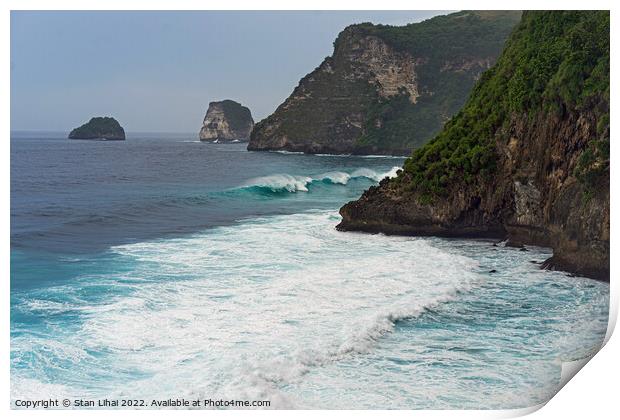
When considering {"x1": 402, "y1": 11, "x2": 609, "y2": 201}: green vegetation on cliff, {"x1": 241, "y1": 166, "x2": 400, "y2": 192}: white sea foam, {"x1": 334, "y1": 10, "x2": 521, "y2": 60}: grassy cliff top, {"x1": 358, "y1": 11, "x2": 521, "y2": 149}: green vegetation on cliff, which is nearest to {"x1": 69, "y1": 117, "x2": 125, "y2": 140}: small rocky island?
{"x1": 241, "y1": 166, "x2": 400, "y2": 192}: white sea foam

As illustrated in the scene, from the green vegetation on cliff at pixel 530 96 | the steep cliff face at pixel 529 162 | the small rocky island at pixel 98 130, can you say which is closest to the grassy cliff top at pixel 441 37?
the green vegetation on cliff at pixel 530 96

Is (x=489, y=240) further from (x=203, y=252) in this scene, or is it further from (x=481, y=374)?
(x=481, y=374)

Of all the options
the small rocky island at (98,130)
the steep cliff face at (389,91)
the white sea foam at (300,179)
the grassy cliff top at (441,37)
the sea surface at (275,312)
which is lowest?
the sea surface at (275,312)

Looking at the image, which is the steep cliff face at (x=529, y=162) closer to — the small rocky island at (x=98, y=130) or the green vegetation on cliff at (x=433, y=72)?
the small rocky island at (x=98, y=130)

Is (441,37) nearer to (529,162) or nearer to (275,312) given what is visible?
(529,162)

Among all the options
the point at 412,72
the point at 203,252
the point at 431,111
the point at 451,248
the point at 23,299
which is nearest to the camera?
the point at 23,299
